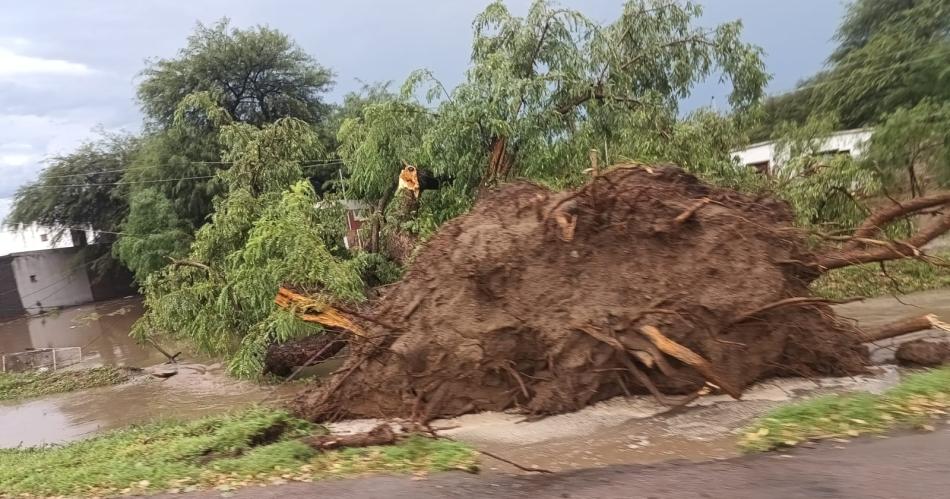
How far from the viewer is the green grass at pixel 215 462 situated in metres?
5.73

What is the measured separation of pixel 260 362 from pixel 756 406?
8.34 metres

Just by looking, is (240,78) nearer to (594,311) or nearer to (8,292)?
(8,292)

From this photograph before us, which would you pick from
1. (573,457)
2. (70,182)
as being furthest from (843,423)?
(70,182)

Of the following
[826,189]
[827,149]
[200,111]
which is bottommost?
[826,189]

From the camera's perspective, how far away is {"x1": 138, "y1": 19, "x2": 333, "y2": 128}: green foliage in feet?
90.9

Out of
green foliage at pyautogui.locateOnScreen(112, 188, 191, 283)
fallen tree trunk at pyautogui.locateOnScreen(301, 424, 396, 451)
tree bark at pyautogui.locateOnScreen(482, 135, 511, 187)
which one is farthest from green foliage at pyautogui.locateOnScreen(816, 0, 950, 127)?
green foliage at pyautogui.locateOnScreen(112, 188, 191, 283)

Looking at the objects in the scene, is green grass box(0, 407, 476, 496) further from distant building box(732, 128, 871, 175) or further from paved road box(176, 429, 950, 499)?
distant building box(732, 128, 871, 175)

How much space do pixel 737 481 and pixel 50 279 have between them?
3865 cm

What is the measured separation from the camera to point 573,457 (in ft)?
20.5

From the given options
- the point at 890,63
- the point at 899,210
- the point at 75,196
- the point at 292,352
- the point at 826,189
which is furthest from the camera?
the point at 75,196

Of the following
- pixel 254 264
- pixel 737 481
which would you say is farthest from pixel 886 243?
pixel 254 264

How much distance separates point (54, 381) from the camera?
51.2ft

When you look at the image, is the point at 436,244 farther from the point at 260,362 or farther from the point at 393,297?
the point at 260,362

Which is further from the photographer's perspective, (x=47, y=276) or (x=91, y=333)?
(x=47, y=276)
